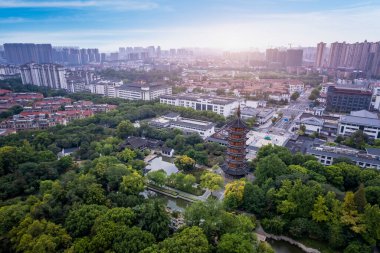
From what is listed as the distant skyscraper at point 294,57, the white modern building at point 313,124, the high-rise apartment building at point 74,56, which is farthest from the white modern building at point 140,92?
the high-rise apartment building at point 74,56

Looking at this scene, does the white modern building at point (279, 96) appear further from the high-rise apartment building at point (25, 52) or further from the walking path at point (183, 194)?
the high-rise apartment building at point (25, 52)

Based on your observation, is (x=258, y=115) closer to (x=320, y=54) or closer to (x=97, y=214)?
(x=97, y=214)

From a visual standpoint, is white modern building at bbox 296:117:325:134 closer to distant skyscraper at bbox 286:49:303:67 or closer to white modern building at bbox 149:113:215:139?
white modern building at bbox 149:113:215:139

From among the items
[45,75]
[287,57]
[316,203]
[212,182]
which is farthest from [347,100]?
[45,75]

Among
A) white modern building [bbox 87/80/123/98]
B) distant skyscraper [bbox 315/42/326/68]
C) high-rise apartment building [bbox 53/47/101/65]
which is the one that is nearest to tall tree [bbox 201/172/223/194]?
white modern building [bbox 87/80/123/98]

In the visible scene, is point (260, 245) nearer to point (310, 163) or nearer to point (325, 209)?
point (325, 209)

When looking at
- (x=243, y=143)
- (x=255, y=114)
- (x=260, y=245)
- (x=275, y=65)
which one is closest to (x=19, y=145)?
(x=243, y=143)
